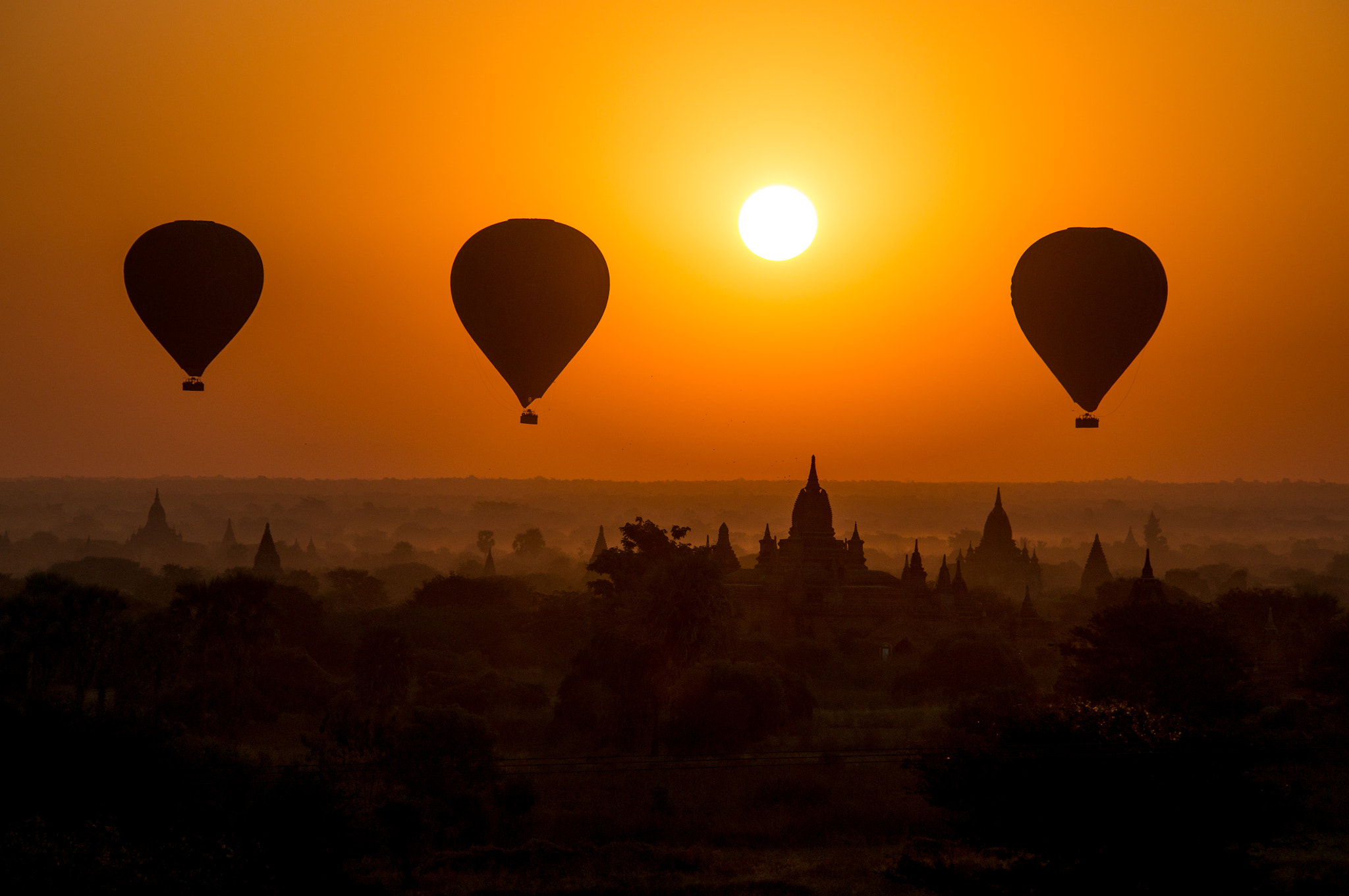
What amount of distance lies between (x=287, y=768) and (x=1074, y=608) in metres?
72.9

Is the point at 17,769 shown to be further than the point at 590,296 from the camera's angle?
No

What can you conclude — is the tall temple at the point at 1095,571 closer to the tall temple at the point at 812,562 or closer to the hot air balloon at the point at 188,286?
the tall temple at the point at 812,562

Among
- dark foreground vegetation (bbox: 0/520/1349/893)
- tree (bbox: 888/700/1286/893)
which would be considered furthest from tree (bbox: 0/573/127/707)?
tree (bbox: 888/700/1286/893)

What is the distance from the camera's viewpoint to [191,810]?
2602 cm

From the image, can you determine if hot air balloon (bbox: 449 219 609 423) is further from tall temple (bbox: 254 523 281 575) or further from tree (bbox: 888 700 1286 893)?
tall temple (bbox: 254 523 281 575)

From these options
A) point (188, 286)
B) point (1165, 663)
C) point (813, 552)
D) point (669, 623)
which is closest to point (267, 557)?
point (813, 552)

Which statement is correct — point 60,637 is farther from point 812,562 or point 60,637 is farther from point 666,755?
point 812,562

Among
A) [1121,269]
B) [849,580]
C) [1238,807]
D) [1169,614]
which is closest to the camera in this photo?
[1238,807]

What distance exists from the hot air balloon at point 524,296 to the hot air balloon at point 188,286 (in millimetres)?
6239

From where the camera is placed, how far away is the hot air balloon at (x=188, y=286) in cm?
3703

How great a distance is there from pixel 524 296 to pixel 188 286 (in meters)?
8.95

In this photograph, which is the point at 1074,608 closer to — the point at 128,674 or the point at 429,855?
the point at 128,674

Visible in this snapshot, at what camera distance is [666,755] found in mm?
39719

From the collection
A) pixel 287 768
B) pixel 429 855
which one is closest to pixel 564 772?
pixel 429 855
